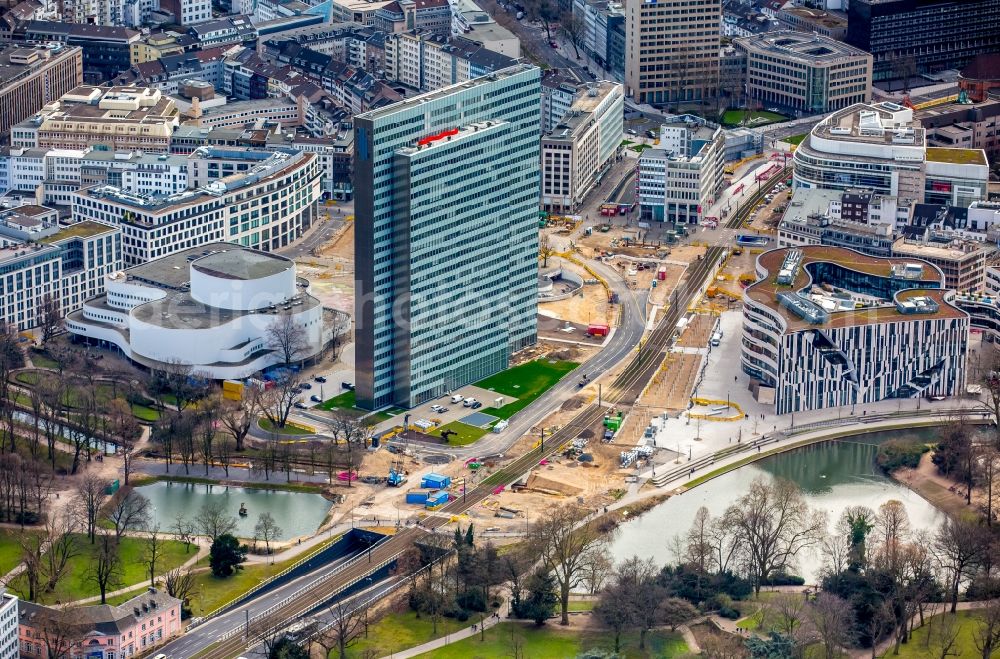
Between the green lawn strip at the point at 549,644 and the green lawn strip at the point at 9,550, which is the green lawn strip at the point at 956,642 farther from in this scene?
the green lawn strip at the point at 9,550

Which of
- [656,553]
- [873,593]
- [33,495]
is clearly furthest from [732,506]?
[33,495]

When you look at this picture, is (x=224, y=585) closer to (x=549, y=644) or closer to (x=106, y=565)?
(x=106, y=565)

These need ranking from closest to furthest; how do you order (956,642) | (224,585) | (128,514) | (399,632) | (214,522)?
(956,642)
(399,632)
(224,585)
(214,522)
(128,514)

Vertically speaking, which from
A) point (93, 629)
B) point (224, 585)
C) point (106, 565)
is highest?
point (93, 629)

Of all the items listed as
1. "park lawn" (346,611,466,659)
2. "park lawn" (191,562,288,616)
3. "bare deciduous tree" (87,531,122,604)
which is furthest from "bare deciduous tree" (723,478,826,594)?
"bare deciduous tree" (87,531,122,604)

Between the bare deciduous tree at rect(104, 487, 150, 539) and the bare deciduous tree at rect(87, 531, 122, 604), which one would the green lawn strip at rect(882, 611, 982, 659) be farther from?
the bare deciduous tree at rect(104, 487, 150, 539)

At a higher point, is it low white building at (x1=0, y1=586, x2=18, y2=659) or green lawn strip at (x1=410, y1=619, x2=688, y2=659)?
low white building at (x1=0, y1=586, x2=18, y2=659)

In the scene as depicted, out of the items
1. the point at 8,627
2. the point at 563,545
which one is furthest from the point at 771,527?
the point at 8,627
